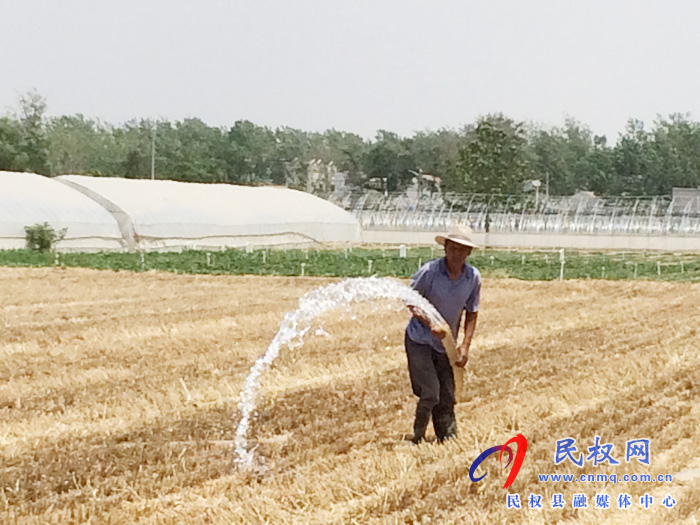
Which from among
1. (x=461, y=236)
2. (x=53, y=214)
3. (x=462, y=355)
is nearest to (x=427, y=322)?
(x=462, y=355)

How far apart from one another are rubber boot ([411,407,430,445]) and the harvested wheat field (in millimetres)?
118

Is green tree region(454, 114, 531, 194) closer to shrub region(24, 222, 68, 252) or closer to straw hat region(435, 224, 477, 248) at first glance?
shrub region(24, 222, 68, 252)

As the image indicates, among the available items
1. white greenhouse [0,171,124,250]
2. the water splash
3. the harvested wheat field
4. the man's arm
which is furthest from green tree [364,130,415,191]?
the man's arm

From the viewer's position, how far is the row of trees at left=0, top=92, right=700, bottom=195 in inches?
2249

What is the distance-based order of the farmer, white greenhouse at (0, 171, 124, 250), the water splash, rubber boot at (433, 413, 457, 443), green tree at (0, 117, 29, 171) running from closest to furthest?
1. the water splash
2. the farmer
3. rubber boot at (433, 413, 457, 443)
4. white greenhouse at (0, 171, 124, 250)
5. green tree at (0, 117, 29, 171)

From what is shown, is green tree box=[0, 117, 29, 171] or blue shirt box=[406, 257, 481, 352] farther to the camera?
green tree box=[0, 117, 29, 171]

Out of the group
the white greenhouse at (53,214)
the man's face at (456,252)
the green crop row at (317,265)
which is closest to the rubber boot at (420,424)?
the man's face at (456,252)

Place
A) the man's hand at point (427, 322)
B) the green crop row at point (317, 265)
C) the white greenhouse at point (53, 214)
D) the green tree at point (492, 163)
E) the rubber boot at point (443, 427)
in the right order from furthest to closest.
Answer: the green tree at point (492, 163) < the white greenhouse at point (53, 214) < the green crop row at point (317, 265) < the rubber boot at point (443, 427) < the man's hand at point (427, 322)

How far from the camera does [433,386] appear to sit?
6.57 meters

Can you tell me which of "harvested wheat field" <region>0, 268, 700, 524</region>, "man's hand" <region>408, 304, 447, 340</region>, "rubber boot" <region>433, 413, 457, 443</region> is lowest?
"harvested wheat field" <region>0, 268, 700, 524</region>

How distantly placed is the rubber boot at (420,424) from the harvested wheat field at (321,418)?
118 millimetres

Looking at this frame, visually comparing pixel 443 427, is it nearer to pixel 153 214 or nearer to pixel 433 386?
pixel 433 386

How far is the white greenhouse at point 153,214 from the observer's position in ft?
106

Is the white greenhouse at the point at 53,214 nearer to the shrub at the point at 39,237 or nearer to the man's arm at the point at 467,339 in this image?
the shrub at the point at 39,237
